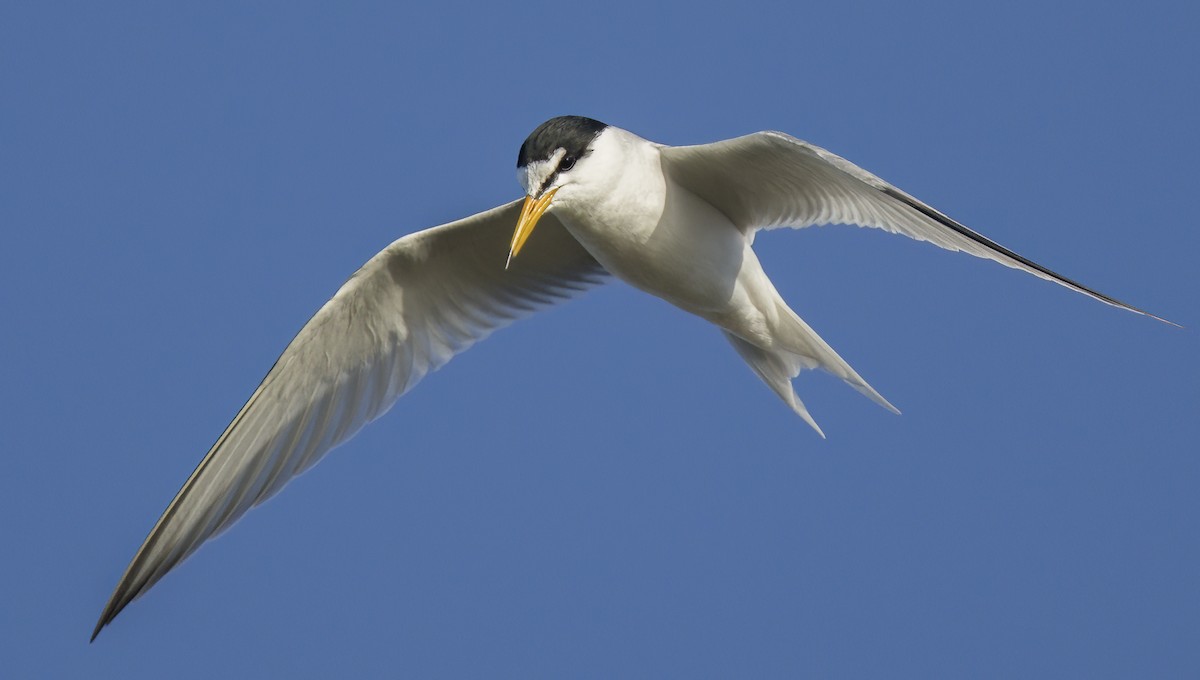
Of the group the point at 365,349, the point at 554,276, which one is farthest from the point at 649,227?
the point at 365,349

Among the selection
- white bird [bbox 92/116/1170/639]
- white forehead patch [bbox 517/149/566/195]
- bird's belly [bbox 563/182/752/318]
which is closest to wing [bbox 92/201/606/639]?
white bird [bbox 92/116/1170/639]

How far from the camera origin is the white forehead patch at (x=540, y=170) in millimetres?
5559

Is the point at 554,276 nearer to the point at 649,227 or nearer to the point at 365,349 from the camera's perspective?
the point at 365,349

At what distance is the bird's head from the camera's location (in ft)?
18.2

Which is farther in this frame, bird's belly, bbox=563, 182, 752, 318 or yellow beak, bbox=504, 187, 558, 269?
bird's belly, bbox=563, 182, 752, 318

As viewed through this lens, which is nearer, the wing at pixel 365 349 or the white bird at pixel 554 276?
the white bird at pixel 554 276

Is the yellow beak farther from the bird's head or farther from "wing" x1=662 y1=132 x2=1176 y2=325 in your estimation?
"wing" x1=662 y1=132 x2=1176 y2=325

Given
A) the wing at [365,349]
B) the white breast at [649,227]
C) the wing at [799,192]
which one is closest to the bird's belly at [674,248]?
the white breast at [649,227]

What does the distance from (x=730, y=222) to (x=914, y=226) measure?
104 centimetres

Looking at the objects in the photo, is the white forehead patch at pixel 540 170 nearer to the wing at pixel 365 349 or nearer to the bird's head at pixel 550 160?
the bird's head at pixel 550 160

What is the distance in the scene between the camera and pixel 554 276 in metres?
7.01

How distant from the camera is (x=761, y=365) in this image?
6.70 metres

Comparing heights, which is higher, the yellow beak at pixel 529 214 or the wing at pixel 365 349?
the yellow beak at pixel 529 214

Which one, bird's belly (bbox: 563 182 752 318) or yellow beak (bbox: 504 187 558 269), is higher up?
yellow beak (bbox: 504 187 558 269)
